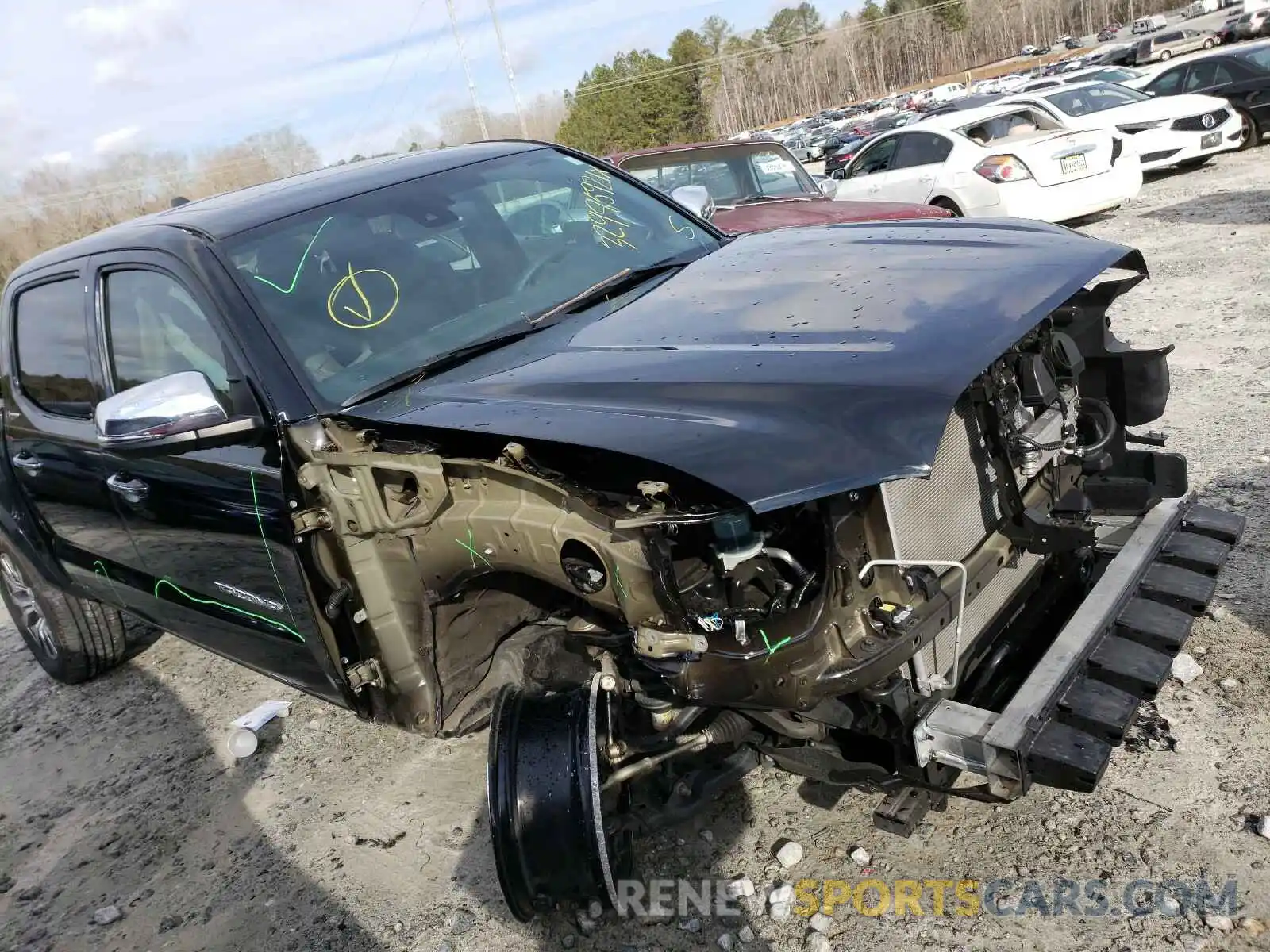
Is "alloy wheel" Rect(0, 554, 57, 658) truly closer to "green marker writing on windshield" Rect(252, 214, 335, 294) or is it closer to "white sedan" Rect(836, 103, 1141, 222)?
"green marker writing on windshield" Rect(252, 214, 335, 294)

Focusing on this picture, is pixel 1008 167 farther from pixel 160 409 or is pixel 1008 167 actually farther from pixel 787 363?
pixel 160 409

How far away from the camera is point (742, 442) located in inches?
77.9

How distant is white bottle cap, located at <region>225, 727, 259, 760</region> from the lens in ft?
13.1

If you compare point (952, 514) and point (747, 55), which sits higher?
point (747, 55)

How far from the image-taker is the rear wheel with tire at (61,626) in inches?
185

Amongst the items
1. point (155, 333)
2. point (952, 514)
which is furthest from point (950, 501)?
point (155, 333)

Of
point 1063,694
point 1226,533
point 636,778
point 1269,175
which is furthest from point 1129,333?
point 1269,175

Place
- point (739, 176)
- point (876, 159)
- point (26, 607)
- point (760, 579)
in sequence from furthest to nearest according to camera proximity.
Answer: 1. point (876, 159)
2. point (739, 176)
3. point (26, 607)
4. point (760, 579)

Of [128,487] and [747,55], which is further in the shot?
[747,55]

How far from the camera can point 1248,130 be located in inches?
546

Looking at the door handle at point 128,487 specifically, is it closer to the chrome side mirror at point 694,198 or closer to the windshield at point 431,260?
the windshield at point 431,260

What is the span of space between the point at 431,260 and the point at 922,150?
8.95m

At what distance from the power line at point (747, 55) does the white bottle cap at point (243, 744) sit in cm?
6690

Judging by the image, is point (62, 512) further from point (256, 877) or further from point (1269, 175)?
point (1269, 175)
